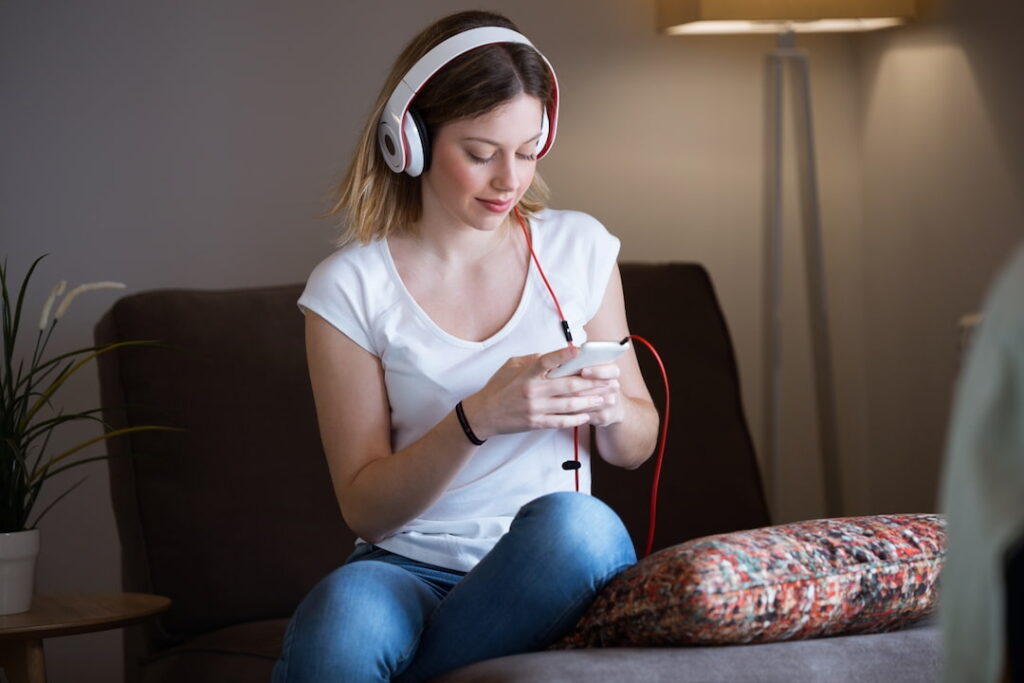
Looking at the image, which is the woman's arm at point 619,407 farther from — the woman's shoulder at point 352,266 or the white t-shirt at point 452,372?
the woman's shoulder at point 352,266

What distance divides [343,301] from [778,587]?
2.33ft

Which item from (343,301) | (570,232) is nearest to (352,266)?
(343,301)

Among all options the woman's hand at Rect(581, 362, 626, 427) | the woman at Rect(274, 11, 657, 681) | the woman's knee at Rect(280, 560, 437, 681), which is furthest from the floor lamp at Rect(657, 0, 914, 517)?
the woman's knee at Rect(280, 560, 437, 681)

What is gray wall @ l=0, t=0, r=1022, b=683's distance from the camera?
2373mm

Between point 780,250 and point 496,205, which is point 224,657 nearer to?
point 496,205

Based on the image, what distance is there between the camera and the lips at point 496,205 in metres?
1.56

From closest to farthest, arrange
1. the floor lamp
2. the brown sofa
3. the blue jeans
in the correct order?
the blue jeans → the brown sofa → the floor lamp

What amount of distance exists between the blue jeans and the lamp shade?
1438 millimetres

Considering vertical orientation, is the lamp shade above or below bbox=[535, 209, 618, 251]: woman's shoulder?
above

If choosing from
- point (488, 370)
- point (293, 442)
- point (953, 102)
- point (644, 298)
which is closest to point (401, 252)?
point (488, 370)

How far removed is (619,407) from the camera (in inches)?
58.1

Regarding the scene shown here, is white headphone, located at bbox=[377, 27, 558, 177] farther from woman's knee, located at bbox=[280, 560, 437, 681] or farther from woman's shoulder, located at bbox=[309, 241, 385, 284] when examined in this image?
woman's knee, located at bbox=[280, 560, 437, 681]

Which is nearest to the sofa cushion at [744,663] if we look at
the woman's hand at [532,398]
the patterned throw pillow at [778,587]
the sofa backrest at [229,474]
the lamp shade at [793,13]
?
the patterned throw pillow at [778,587]

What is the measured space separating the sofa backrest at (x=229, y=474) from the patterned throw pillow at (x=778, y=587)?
2.81 feet
